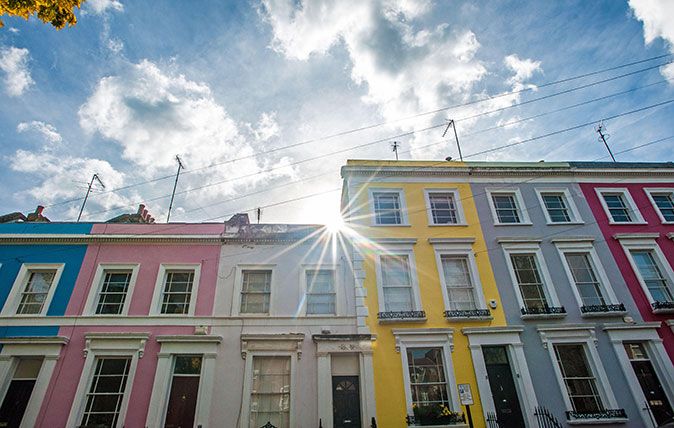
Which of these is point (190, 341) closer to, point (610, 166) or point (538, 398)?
point (538, 398)

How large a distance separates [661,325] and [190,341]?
693 inches

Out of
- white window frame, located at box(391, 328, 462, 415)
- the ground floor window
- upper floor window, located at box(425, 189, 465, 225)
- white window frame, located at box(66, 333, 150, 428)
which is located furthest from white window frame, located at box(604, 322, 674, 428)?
the ground floor window

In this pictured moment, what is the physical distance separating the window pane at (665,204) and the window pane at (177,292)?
70.3ft

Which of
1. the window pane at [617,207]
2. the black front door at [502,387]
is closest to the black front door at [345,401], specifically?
the black front door at [502,387]

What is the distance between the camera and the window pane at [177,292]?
45.5 feet

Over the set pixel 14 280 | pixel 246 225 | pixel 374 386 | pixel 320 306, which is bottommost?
pixel 374 386

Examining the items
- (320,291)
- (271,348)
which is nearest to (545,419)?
(320,291)

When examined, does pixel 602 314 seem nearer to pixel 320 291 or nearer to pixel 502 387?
pixel 502 387

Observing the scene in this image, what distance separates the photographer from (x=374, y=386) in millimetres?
12195

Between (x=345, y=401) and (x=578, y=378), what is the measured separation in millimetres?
8341

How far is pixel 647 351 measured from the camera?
1351cm

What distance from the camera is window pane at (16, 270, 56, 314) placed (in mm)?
13695

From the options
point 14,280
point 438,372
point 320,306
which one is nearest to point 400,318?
point 438,372

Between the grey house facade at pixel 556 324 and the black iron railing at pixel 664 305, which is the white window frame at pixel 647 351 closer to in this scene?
the grey house facade at pixel 556 324
